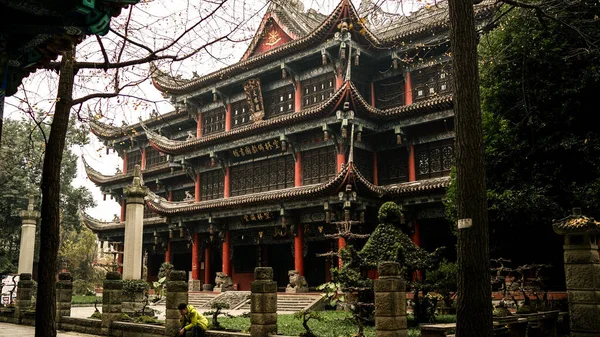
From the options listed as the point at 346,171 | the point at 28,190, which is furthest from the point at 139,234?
the point at 28,190

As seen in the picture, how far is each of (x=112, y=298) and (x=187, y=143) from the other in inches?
618

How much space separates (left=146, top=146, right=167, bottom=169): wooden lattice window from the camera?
123 feet

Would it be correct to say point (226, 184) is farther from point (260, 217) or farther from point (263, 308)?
point (263, 308)

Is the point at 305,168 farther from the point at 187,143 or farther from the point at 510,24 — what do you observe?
the point at 510,24

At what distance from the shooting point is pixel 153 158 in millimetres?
38250

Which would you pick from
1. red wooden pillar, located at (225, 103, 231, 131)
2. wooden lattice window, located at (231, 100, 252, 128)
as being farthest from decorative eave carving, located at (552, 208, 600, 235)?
red wooden pillar, located at (225, 103, 231, 131)

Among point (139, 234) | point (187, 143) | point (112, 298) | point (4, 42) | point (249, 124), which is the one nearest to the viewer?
point (4, 42)

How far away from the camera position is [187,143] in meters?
29.5

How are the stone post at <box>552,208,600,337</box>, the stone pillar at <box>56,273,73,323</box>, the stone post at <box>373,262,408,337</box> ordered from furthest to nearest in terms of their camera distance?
the stone pillar at <box>56,273,73,323</box> → the stone post at <box>373,262,408,337</box> → the stone post at <box>552,208,600,337</box>

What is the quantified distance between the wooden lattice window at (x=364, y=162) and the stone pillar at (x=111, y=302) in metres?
11.9

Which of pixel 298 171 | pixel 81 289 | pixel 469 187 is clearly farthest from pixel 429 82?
pixel 81 289

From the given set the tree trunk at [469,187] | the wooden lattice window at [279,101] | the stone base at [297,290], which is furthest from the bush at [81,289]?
the tree trunk at [469,187]

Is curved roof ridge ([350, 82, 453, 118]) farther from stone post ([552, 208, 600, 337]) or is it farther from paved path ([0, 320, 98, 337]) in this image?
paved path ([0, 320, 98, 337])

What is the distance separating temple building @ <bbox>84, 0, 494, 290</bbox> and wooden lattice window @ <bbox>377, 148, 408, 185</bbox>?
5cm
